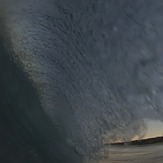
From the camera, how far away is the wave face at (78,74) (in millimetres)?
371

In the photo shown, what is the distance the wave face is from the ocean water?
0.01m

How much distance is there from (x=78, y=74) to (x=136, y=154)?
0.12 meters

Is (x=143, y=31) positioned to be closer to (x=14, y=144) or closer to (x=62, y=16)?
(x=62, y=16)

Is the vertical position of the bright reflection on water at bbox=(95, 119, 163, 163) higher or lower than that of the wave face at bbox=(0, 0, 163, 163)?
lower

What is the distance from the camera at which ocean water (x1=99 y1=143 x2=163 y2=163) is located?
1.47 feet

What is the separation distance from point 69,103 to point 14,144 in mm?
112

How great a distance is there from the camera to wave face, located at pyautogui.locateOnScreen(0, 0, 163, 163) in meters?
0.37

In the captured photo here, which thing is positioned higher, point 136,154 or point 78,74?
point 78,74

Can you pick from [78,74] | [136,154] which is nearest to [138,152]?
[136,154]

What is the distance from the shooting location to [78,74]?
43cm

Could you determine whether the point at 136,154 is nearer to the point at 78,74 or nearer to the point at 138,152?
the point at 138,152

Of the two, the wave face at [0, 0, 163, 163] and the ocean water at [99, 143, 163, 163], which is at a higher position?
the wave face at [0, 0, 163, 163]

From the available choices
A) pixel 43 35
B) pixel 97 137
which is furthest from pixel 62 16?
pixel 97 137

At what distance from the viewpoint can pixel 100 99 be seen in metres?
0.42
